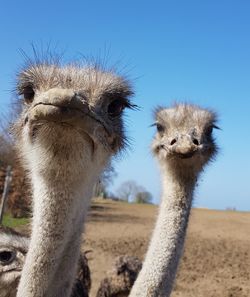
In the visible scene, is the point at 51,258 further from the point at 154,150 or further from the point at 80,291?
the point at 154,150

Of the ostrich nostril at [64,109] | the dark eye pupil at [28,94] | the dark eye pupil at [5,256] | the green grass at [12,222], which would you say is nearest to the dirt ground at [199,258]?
the dark eye pupil at [5,256]

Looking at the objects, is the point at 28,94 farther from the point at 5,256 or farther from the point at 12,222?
the point at 12,222

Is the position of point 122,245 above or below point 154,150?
below

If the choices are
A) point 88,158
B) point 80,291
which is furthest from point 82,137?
point 80,291

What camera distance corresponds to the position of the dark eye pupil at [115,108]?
2.80 meters

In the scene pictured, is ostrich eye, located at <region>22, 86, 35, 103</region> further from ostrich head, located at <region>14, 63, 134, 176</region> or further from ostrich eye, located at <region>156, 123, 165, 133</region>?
ostrich eye, located at <region>156, 123, 165, 133</region>

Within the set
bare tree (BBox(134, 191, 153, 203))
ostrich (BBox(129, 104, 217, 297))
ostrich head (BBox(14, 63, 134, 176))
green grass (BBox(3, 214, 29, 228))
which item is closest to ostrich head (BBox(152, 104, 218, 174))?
ostrich (BBox(129, 104, 217, 297))

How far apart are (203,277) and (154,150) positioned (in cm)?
550

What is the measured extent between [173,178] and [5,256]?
1425 millimetres

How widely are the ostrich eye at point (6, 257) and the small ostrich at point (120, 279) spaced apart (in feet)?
4.53

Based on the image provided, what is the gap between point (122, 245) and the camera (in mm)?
14414

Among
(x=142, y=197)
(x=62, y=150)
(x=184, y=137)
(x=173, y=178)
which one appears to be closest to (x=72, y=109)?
(x=62, y=150)

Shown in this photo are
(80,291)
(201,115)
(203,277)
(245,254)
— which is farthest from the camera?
(245,254)

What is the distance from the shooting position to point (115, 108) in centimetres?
284
